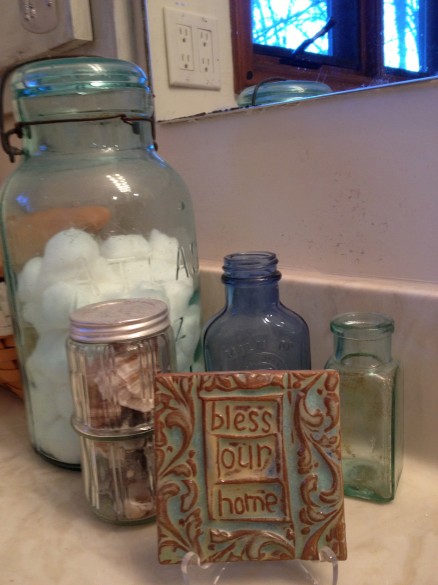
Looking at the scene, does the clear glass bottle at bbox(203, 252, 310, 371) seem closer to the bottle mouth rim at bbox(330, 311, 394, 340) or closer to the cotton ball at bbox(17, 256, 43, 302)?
the bottle mouth rim at bbox(330, 311, 394, 340)

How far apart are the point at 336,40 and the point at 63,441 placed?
0.44 meters

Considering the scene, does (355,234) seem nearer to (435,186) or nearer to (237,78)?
→ (435,186)

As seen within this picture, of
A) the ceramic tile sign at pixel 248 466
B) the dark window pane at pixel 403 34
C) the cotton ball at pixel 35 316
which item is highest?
the dark window pane at pixel 403 34

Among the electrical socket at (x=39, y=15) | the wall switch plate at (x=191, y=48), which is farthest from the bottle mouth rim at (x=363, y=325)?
the electrical socket at (x=39, y=15)

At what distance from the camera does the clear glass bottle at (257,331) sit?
430 millimetres

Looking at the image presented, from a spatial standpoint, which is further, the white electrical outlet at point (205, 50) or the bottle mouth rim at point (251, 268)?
the white electrical outlet at point (205, 50)

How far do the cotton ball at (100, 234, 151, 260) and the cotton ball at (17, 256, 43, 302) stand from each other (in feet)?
0.17

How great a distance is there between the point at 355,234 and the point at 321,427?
209 millimetres

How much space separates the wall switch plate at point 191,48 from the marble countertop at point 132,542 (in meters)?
0.43

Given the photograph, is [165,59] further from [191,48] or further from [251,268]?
[251,268]

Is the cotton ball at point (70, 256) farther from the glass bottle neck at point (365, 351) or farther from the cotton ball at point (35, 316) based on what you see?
the glass bottle neck at point (365, 351)

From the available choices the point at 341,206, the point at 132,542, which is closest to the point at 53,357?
the point at 132,542

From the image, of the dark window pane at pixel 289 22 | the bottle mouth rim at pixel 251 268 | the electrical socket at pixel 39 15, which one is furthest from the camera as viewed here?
the electrical socket at pixel 39 15

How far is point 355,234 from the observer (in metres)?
0.47
